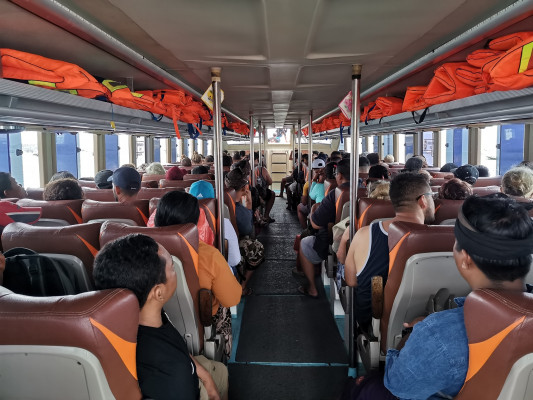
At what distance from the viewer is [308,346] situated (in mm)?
3791

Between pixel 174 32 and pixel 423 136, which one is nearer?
pixel 174 32

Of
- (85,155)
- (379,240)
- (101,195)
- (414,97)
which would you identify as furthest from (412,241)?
(85,155)

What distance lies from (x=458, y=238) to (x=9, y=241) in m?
2.37

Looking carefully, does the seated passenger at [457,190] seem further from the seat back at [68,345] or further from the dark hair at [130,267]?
the seat back at [68,345]

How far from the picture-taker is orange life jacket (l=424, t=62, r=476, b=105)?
3459 millimetres

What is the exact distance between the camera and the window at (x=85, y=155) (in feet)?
28.3

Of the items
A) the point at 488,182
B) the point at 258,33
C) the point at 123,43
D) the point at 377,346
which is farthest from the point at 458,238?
the point at 488,182

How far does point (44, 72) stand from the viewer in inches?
114

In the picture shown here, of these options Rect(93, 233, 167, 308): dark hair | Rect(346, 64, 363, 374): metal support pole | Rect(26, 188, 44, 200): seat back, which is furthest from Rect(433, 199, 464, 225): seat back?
Rect(26, 188, 44, 200): seat back

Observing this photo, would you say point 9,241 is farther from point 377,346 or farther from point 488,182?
point 488,182

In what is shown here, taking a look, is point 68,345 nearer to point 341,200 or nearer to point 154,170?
point 341,200

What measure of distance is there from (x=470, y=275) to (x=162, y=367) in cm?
128

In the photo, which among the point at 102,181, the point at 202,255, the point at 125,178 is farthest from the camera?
the point at 102,181

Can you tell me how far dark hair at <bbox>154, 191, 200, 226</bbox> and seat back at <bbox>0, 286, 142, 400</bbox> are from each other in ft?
4.66
